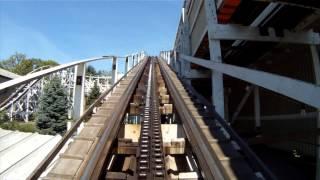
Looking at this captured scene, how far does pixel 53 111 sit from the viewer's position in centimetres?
3005

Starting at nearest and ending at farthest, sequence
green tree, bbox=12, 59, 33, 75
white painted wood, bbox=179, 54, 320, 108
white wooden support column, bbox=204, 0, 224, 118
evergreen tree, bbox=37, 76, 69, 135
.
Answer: white painted wood, bbox=179, 54, 320, 108
white wooden support column, bbox=204, 0, 224, 118
evergreen tree, bbox=37, 76, 69, 135
green tree, bbox=12, 59, 33, 75

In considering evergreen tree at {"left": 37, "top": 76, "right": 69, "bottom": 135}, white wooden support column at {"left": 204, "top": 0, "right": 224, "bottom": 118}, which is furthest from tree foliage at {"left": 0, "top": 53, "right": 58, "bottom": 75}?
white wooden support column at {"left": 204, "top": 0, "right": 224, "bottom": 118}

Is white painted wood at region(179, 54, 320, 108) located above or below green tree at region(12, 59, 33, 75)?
below

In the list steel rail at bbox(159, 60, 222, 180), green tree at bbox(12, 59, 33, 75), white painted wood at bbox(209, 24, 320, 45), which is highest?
green tree at bbox(12, 59, 33, 75)

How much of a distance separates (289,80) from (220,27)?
436 cm

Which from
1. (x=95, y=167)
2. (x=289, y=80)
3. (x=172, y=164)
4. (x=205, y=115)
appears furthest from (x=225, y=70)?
(x=95, y=167)

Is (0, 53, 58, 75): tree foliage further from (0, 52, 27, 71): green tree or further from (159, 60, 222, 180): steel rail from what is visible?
(159, 60, 222, 180): steel rail

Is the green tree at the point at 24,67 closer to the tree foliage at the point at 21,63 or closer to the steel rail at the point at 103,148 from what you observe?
the tree foliage at the point at 21,63

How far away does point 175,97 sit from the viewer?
8.84 metres

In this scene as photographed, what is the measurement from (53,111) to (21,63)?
61.8 metres

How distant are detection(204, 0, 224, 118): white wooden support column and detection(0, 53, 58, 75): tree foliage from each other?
81099 millimetres

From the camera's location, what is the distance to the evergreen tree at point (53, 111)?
29.2m

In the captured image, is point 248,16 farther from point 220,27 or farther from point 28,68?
point 28,68

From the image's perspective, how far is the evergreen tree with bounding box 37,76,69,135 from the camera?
95.8 feet
